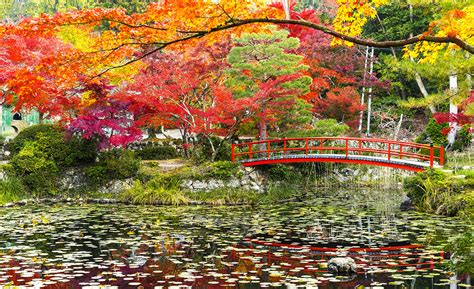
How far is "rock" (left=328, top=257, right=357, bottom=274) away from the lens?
8047 millimetres

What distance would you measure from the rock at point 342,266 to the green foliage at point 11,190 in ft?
36.0

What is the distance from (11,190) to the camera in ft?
53.8

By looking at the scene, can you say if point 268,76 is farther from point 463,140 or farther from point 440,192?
point 463,140

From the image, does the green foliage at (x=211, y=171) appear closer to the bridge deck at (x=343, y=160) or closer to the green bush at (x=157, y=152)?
the bridge deck at (x=343, y=160)

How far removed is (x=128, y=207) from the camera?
15.4m

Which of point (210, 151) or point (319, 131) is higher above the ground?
point (319, 131)

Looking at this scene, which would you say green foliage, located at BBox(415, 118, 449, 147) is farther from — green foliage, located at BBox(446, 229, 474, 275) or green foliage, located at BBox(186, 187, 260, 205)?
green foliage, located at BBox(446, 229, 474, 275)

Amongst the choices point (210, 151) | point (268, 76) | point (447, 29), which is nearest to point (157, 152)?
point (210, 151)

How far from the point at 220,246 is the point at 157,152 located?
11.3 metres

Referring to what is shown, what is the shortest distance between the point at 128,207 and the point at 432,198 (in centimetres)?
790

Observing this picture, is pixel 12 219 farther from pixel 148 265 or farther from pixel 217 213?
pixel 148 265

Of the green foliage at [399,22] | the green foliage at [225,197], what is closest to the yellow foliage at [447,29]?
the green foliage at [225,197]

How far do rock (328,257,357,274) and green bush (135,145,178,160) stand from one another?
43.7ft

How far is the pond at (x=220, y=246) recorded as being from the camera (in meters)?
7.60
